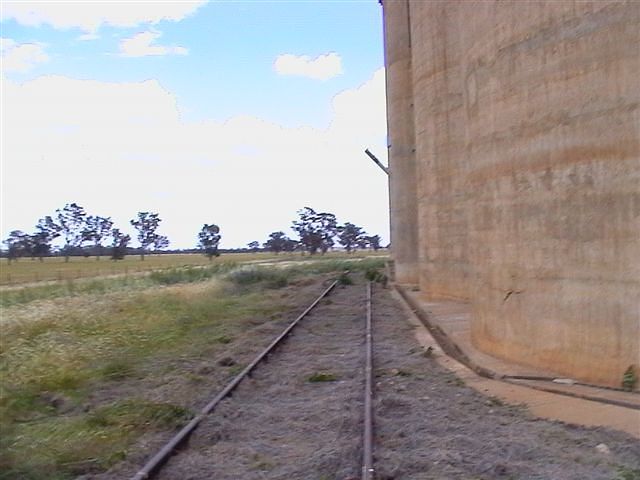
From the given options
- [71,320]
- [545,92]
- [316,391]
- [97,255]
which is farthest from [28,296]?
[97,255]

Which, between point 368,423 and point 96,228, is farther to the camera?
point 96,228

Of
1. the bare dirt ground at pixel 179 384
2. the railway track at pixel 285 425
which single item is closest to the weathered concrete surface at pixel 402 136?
the bare dirt ground at pixel 179 384

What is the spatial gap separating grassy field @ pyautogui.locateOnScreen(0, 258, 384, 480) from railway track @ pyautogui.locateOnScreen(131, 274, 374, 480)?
23.0 inches

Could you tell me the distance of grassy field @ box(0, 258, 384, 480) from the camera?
24.8 feet

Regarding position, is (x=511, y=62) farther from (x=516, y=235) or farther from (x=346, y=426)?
(x=346, y=426)

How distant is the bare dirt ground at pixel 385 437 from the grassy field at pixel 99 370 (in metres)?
0.45

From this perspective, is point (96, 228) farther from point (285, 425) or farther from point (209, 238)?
point (285, 425)

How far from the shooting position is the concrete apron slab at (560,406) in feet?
25.1

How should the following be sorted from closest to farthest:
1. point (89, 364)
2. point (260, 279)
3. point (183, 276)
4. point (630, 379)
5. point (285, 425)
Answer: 1. point (285, 425)
2. point (630, 379)
3. point (89, 364)
4. point (260, 279)
5. point (183, 276)

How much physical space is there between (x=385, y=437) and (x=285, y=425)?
135cm

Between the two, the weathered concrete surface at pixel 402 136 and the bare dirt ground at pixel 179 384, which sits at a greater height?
the weathered concrete surface at pixel 402 136

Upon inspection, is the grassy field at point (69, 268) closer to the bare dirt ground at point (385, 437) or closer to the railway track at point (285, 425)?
the railway track at point (285, 425)

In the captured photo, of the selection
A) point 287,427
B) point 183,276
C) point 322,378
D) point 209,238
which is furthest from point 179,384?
point 209,238

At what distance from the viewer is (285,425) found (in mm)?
8305
